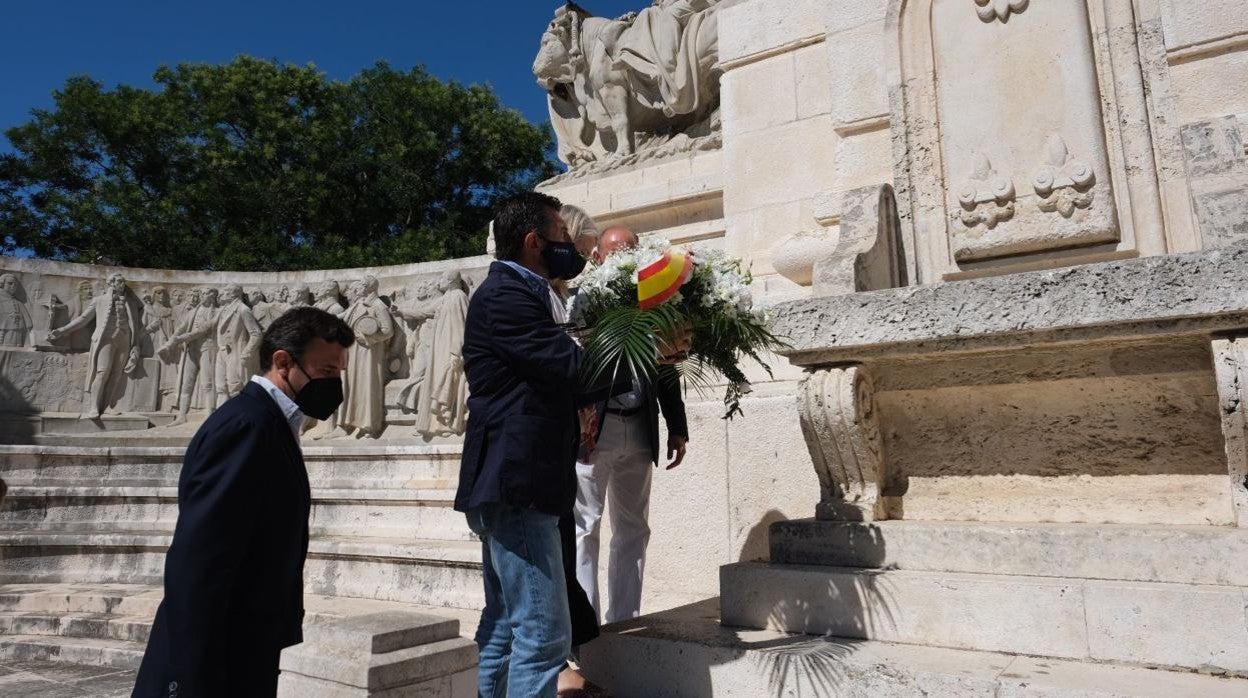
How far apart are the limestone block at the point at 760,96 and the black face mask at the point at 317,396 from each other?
3.33 meters

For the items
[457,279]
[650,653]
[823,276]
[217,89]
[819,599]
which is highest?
[217,89]

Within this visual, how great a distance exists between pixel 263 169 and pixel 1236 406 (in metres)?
23.9

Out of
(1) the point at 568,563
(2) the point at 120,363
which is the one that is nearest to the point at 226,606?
(1) the point at 568,563

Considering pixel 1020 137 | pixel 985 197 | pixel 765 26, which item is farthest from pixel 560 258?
pixel 765 26

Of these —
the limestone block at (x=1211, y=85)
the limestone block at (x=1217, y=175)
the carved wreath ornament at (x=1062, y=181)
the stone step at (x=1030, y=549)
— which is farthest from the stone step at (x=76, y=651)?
the limestone block at (x=1211, y=85)

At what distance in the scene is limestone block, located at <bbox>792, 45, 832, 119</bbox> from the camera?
4.65m

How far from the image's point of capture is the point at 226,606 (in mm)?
1894

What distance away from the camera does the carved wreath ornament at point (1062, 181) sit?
3.36m

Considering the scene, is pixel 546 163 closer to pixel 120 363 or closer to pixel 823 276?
pixel 120 363

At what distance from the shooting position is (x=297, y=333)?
2328 mm

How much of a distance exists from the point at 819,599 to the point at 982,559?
1.82ft

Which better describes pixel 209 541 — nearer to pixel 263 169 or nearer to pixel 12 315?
pixel 12 315

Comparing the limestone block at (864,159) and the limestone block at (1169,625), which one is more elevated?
the limestone block at (864,159)

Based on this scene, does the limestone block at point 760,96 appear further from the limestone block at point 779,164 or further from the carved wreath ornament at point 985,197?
the carved wreath ornament at point 985,197
